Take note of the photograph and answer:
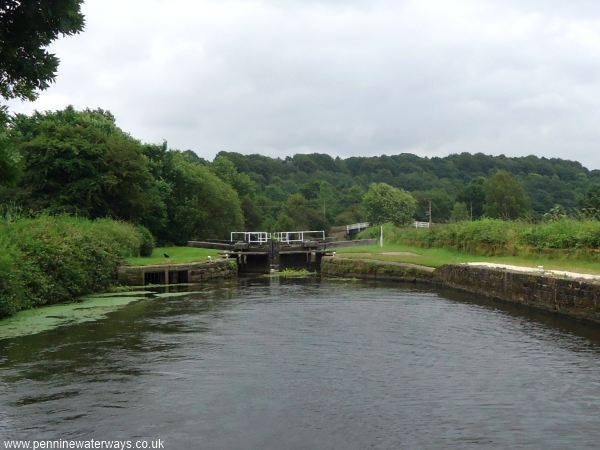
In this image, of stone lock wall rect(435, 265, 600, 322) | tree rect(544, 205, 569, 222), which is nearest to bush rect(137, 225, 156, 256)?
stone lock wall rect(435, 265, 600, 322)

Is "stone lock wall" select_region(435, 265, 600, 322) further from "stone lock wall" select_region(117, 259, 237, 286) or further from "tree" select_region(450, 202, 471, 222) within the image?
"tree" select_region(450, 202, 471, 222)

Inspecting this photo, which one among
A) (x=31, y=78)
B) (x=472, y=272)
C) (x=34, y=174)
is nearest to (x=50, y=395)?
(x=31, y=78)

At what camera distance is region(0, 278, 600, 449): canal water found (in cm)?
785

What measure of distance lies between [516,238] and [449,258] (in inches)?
166

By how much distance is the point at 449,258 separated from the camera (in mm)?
30547

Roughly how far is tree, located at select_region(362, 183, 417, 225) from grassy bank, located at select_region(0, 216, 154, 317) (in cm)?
7256

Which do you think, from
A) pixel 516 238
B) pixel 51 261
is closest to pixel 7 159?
pixel 51 261

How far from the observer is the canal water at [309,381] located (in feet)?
25.8

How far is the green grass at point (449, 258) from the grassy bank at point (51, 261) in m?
14.8

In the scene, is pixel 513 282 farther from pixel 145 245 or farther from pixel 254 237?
pixel 254 237

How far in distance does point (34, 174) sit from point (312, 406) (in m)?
30.4

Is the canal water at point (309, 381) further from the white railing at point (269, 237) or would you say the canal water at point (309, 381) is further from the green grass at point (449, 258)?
the white railing at point (269, 237)

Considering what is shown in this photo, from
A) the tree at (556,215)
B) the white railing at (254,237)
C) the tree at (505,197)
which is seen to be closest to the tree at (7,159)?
the tree at (556,215)

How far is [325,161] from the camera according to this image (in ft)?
572
